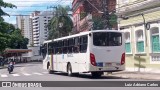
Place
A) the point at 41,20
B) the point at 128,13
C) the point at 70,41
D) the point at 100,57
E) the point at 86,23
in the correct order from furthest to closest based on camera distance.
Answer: the point at 41,20 → the point at 86,23 → the point at 128,13 → the point at 70,41 → the point at 100,57

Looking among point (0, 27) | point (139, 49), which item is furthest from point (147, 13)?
point (0, 27)

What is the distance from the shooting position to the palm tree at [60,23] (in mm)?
74375

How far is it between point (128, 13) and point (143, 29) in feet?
11.9

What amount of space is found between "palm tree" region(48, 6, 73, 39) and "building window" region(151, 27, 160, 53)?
1770 inches

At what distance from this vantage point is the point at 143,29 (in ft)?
98.8

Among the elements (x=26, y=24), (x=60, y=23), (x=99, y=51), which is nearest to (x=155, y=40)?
(x=99, y=51)

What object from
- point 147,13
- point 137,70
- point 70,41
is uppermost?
point 147,13

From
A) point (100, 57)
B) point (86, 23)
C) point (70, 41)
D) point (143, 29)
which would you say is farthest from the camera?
point (86, 23)

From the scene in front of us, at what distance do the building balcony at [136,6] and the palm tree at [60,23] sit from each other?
3945cm

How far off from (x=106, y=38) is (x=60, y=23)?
5144cm

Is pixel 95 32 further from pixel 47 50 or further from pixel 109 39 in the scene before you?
pixel 47 50

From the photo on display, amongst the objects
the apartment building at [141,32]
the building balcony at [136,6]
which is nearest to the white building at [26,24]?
the building balcony at [136,6]

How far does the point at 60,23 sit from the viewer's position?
249 ft

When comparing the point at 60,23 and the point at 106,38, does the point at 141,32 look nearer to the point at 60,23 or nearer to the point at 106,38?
the point at 106,38
